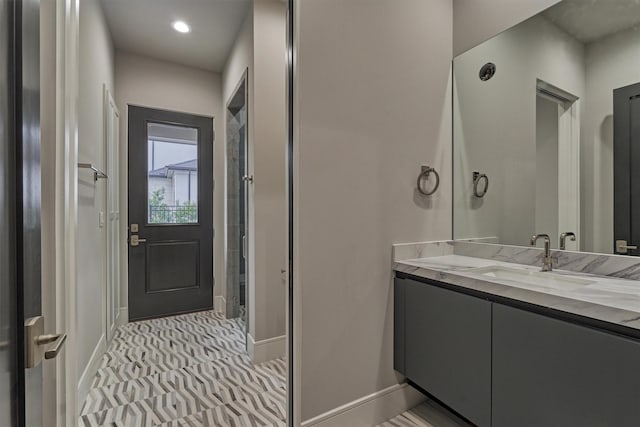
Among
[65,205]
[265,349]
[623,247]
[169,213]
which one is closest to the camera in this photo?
[65,205]

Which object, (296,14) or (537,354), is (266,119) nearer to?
(296,14)

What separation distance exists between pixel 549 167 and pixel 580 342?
1.06 m

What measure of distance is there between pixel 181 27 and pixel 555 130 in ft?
10.5

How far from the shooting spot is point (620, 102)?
1.43 metres

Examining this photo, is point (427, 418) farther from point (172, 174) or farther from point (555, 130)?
point (172, 174)

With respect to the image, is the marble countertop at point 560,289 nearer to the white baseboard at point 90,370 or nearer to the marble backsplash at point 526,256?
the marble backsplash at point 526,256

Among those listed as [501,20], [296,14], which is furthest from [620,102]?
[296,14]

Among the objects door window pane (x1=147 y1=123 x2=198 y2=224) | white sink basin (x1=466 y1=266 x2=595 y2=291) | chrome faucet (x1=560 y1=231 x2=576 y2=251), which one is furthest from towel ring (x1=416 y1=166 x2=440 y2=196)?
door window pane (x1=147 y1=123 x2=198 y2=224)

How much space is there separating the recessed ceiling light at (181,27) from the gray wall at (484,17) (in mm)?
2373

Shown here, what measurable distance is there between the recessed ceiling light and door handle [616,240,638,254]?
142 inches

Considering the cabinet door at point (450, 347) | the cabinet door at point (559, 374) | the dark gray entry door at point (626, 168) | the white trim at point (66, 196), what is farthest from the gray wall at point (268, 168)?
the dark gray entry door at point (626, 168)

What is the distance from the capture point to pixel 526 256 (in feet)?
5.69

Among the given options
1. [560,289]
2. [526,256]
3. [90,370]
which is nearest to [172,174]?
[90,370]

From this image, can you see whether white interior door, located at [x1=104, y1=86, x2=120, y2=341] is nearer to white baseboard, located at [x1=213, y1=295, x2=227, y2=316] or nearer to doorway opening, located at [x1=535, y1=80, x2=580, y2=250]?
white baseboard, located at [x1=213, y1=295, x2=227, y2=316]
